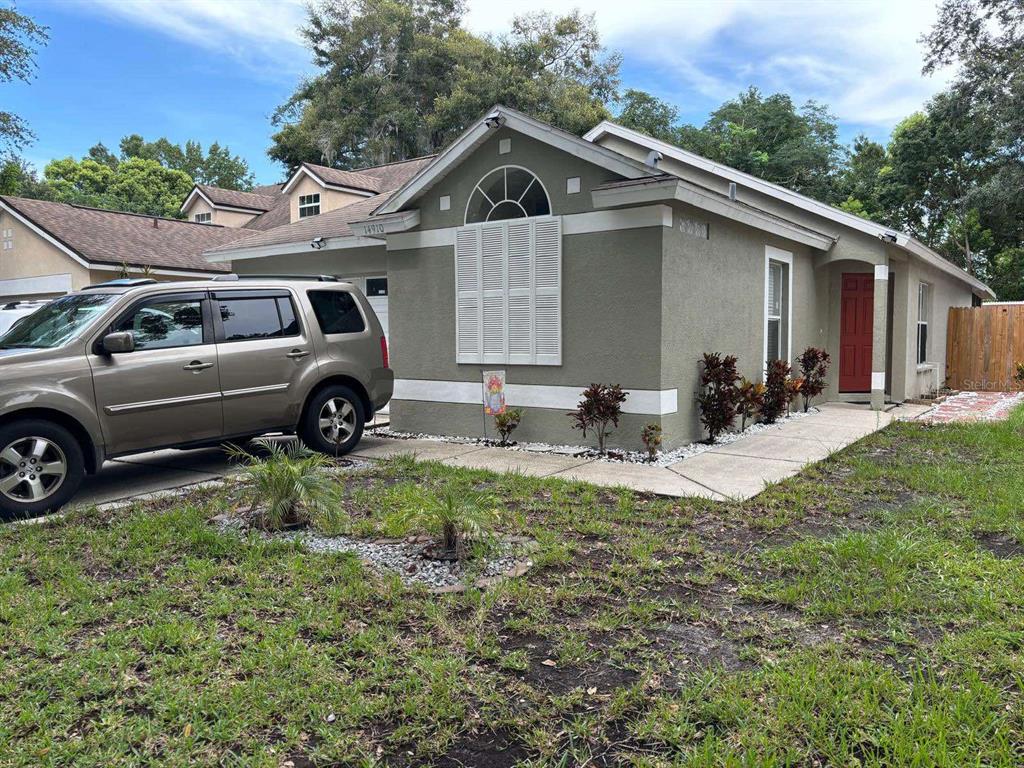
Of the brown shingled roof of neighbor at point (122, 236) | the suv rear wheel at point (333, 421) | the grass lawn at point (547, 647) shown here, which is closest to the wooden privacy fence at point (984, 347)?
the grass lawn at point (547, 647)

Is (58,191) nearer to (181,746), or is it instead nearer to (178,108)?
(178,108)

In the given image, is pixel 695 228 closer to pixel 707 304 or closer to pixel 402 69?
pixel 707 304

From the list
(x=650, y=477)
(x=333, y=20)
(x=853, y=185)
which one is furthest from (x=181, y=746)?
(x=333, y=20)

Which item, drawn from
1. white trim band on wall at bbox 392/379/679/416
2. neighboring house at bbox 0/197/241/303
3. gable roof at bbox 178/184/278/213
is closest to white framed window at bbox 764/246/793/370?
white trim band on wall at bbox 392/379/679/416

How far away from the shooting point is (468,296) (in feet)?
30.1

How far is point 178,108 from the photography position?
36.8 metres

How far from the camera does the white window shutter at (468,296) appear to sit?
9078 mm

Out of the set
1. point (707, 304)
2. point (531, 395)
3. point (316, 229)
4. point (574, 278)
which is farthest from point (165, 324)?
point (316, 229)

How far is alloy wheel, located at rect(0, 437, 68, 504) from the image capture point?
5672 mm

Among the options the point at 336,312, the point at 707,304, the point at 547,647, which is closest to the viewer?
the point at 547,647

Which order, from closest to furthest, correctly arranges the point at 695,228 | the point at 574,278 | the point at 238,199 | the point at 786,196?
the point at 574,278 → the point at 695,228 → the point at 786,196 → the point at 238,199

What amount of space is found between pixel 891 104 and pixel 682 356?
95.8ft

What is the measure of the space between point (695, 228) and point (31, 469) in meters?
7.00

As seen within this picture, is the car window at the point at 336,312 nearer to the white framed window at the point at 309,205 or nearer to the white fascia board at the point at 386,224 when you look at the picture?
the white fascia board at the point at 386,224
